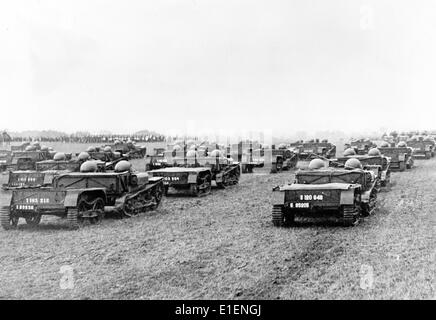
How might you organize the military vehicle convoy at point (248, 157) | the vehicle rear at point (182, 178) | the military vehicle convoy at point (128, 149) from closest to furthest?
the vehicle rear at point (182, 178)
the military vehicle convoy at point (248, 157)
the military vehicle convoy at point (128, 149)

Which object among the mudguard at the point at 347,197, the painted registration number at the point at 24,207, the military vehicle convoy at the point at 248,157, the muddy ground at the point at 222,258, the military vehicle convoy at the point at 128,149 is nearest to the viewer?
the muddy ground at the point at 222,258

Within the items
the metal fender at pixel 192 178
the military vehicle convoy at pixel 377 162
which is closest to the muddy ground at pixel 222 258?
the metal fender at pixel 192 178

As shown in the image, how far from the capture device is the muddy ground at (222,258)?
8.07 meters

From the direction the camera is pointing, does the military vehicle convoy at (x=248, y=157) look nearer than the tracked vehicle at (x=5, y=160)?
No

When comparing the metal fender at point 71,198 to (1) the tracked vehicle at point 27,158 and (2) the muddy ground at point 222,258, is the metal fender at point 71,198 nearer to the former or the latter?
(2) the muddy ground at point 222,258

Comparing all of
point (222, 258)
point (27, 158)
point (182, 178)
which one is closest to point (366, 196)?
point (222, 258)

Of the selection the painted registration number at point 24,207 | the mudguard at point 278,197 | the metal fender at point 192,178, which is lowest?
the painted registration number at point 24,207

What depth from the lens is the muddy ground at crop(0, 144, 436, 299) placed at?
8.07 metres

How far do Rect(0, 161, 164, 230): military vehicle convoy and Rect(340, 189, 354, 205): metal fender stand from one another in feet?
19.0

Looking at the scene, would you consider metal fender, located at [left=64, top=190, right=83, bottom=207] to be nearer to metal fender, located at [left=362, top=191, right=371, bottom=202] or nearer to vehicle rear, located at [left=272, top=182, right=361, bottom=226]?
vehicle rear, located at [left=272, top=182, right=361, bottom=226]

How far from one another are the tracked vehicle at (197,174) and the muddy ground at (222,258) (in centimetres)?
418

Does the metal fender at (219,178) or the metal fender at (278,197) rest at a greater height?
the metal fender at (278,197)

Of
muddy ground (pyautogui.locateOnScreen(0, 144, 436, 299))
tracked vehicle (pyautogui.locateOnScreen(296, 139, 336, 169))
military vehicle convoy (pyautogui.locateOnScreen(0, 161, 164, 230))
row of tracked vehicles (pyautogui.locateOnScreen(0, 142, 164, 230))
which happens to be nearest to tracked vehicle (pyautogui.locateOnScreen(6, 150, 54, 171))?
row of tracked vehicles (pyautogui.locateOnScreen(0, 142, 164, 230))

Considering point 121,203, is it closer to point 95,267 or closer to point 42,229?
point 42,229
